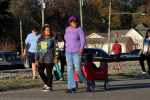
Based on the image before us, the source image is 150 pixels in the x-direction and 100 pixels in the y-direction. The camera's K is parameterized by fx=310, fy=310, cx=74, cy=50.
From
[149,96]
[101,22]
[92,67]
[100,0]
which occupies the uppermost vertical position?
[100,0]

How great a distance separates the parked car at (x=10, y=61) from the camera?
18625mm

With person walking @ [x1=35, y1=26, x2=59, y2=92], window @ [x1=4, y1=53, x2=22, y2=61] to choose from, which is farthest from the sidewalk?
window @ [x1=4, y1=53, x2=22, y2=61]

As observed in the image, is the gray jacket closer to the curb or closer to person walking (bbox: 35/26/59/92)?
person walking (bbox: 35/26/59/92)

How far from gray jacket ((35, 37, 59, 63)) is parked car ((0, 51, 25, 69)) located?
1082 centimetres

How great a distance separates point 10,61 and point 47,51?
1138cm

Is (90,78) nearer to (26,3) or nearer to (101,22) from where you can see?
(26,3)

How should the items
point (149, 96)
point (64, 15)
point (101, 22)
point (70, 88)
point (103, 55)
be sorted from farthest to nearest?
point (101, 22) < point (64, 15) < point (103, 55) < point (70, 88) < point (149, 96)

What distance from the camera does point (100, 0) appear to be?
9150 cm

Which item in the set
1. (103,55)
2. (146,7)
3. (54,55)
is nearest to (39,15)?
(146,7)

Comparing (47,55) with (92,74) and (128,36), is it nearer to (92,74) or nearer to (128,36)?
(92,74)

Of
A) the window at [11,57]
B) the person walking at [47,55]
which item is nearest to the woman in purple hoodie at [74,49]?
the person walking at [47,55]

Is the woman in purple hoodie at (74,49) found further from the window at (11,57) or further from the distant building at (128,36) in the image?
the distant building at (128,36)

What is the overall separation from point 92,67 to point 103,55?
1768 centimetres

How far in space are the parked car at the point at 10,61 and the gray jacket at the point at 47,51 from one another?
10815mm
